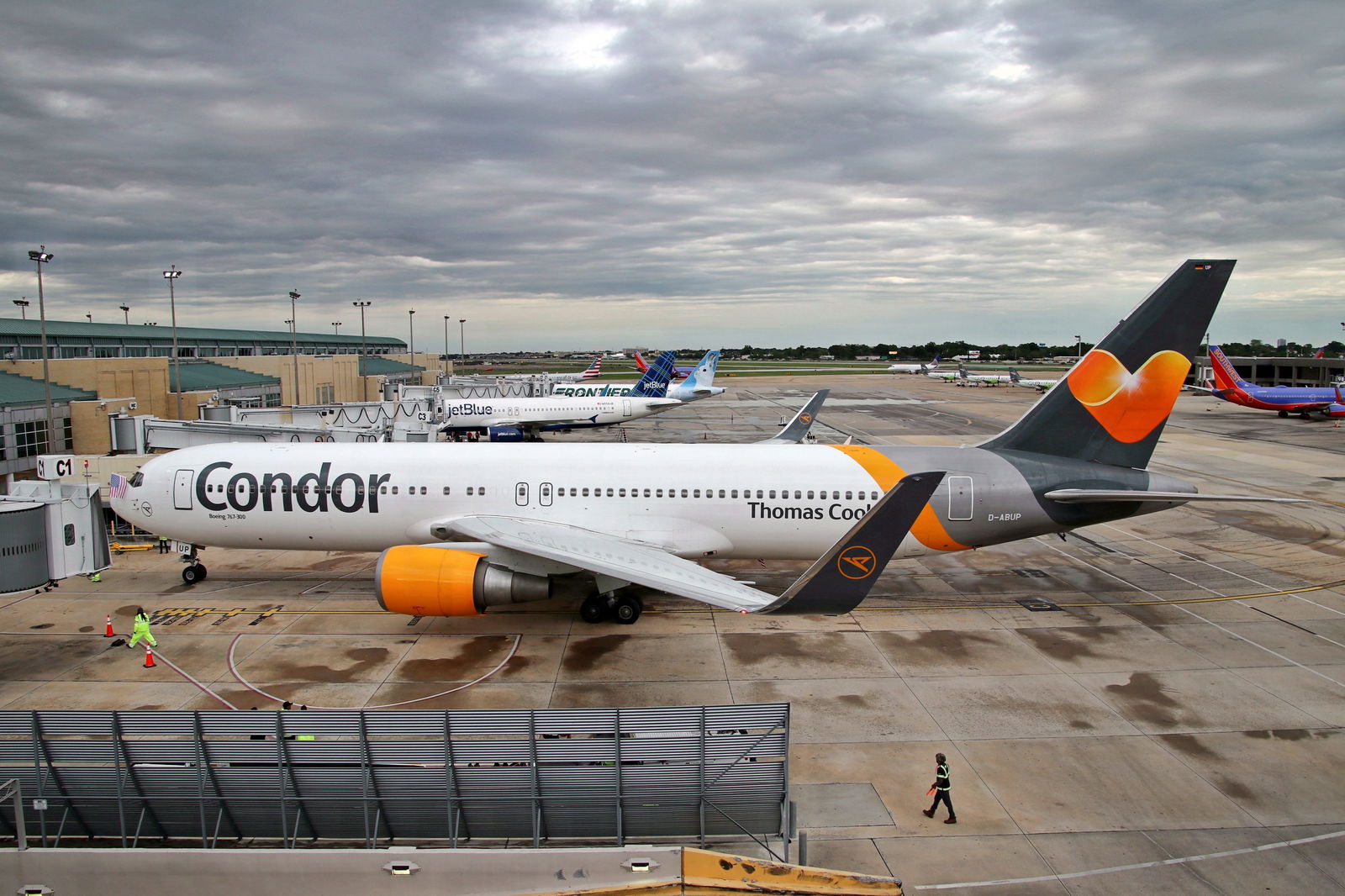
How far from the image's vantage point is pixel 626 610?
1823 centimetres

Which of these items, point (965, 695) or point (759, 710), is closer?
point (759, 710)

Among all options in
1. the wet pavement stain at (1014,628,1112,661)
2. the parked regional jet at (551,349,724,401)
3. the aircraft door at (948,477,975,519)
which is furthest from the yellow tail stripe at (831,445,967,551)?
the parked regional jet at (551,349,724,401)

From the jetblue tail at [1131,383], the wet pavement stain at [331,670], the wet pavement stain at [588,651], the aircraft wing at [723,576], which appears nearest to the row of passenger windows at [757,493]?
the aircraft wing at [723,576]

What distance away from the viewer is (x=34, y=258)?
1059 inches

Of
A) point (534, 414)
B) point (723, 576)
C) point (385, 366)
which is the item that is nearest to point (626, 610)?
point (723, 576)

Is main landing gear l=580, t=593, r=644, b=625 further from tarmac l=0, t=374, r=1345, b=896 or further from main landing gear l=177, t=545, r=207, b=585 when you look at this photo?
main landing gear l=177, t=545, r=207, b=585

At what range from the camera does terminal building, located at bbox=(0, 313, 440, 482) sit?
30831mm

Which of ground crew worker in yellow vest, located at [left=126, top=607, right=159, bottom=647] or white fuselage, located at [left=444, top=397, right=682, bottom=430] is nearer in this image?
ground crew worker in yellow vest, located at [left=126, top=607, right=159, bottom=647]

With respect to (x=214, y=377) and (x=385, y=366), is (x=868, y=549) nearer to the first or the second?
(x=214, y=377)

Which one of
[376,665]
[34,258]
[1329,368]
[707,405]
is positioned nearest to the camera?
[376,665]

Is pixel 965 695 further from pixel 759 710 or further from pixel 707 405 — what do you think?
pixel 707 405

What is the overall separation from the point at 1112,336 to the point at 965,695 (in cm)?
1041

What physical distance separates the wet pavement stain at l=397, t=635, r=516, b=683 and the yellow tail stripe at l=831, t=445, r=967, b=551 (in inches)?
397

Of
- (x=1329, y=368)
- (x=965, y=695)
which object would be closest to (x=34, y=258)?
(x=965, y=695)
